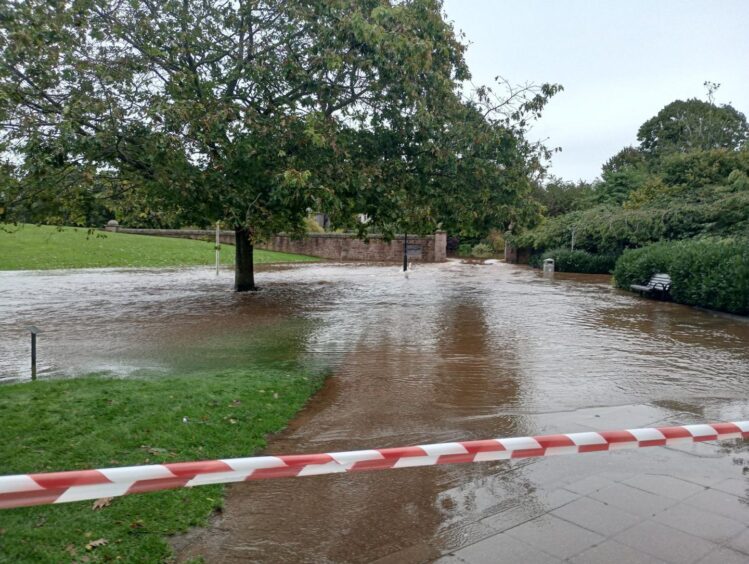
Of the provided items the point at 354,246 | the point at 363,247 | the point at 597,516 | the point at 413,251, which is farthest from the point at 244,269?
the point at 354,246

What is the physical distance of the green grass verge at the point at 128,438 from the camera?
3244 mm

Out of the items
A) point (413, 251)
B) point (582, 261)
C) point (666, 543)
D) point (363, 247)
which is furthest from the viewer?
point (363, 247)

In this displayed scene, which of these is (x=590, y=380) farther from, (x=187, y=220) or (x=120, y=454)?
(x=187, y=220)

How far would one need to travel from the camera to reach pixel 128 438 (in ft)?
15.4

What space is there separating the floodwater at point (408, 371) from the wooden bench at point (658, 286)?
0.56m

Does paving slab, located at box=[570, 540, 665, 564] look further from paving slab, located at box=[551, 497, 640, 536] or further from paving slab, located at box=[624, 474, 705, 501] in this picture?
paving slab, located at box=[624, 474, 705, 501]

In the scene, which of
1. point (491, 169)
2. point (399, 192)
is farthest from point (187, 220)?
point (491, 169)

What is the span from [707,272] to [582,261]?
47.8 ft

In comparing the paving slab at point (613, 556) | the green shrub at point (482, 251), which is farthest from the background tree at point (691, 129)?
the paving slab at point (613, 556)

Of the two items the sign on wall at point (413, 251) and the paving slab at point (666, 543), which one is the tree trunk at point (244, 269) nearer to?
the paving slab at point (666, 543)

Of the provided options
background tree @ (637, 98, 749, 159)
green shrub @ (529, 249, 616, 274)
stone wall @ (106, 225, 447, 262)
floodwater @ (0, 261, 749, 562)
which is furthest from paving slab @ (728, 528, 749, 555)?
background tree @ (637, 98, 749, 159)

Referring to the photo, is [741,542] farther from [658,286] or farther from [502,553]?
[658,286]

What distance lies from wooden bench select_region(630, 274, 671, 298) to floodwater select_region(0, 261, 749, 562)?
0.56m

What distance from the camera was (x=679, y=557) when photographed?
322cm
